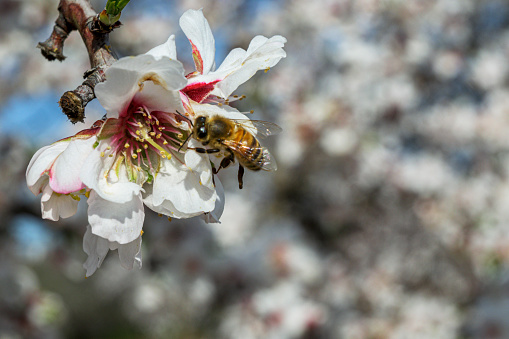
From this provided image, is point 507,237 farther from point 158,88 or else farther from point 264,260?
point 158,88

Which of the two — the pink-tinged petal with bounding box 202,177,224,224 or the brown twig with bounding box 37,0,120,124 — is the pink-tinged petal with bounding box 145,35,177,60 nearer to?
the brown twig with bounding box 37,0,120,124

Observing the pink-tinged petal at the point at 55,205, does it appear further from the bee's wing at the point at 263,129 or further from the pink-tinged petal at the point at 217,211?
the bee's wing at the point at 263,129

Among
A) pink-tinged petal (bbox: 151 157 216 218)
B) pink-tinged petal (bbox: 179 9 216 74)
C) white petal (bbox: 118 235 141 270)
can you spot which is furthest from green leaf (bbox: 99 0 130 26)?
white petal (bbox: 118 235 141 270)

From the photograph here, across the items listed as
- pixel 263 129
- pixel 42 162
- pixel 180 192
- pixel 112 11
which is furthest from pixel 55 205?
pixel 263 129

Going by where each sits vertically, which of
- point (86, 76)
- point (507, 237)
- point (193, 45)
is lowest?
point (86, 76)

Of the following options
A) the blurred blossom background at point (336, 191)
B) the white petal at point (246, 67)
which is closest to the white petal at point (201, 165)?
the white petal at point (246, 67)

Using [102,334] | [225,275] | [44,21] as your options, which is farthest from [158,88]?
[102,334]
